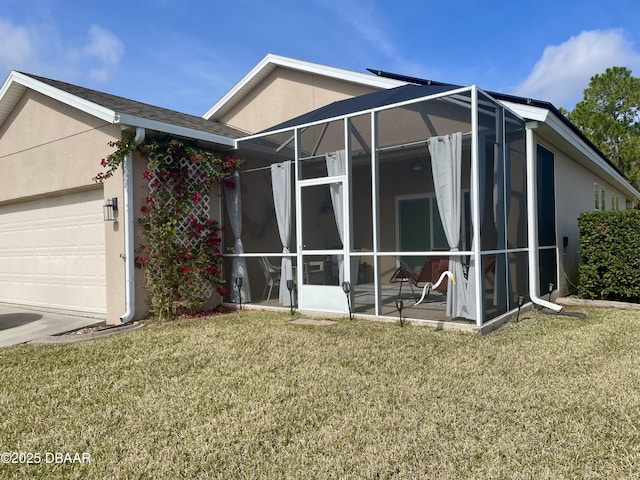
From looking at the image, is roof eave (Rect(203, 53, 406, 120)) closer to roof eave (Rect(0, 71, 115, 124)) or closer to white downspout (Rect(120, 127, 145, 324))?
roof eave (Rect(0, 71, 115, 124))

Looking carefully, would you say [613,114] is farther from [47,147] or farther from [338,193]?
[47,147]

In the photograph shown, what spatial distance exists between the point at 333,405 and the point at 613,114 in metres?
27.1

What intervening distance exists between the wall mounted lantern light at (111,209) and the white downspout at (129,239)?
0.60 feet

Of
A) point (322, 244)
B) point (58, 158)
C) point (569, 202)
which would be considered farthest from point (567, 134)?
point (58, 158)

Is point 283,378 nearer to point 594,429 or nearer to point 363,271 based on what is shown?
point 594,429

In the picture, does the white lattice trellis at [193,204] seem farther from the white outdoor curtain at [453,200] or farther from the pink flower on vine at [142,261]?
the white outdoor curtain at [453,200]

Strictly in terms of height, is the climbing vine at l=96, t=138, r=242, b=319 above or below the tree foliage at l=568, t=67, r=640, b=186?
below

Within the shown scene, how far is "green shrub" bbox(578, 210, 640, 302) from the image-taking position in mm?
7230

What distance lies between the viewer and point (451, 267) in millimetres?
5750

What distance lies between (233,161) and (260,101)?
A: 3.63m

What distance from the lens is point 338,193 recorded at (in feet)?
21.5

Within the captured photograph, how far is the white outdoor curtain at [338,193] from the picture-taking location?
6.53 metres

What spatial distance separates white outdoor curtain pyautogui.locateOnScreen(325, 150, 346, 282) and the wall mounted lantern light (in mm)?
3272

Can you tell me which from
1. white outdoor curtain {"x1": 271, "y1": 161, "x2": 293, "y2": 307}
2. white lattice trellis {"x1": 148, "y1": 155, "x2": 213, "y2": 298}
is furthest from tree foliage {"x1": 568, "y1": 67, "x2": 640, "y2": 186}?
white lattice trellis {"x1": 148, "y1": 155, "x2": 213, "y2": 298}
